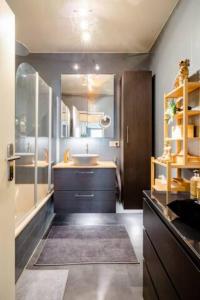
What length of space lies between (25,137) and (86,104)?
133 centimetres

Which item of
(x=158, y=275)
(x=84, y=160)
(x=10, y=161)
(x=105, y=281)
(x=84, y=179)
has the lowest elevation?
(x=105, y=281)

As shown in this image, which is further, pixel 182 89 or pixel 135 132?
pixel 135 132

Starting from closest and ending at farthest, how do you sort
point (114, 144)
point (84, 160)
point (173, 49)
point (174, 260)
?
point (174, 260), point (173, 49), point (84, 160), point (114, 144)

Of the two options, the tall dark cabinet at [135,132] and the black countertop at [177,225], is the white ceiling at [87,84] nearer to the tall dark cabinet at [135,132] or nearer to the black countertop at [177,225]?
the tall dark cabinet at [135,132]

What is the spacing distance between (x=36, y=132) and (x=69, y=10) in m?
1.42

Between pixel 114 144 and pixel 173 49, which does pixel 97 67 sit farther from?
pixel 173 49

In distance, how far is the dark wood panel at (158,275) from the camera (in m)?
1.05

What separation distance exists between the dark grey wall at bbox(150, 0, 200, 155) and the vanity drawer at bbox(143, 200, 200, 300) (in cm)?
138

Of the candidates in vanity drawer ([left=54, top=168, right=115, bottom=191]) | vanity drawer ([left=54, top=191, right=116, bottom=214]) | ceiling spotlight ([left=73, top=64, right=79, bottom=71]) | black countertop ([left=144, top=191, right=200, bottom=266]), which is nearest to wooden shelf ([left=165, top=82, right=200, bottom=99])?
black countertop ([left=144, top=191, right=200, bottom=266])

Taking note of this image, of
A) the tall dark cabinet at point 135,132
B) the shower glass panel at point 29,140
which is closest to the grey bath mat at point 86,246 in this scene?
the shower glass panel at point 29,140

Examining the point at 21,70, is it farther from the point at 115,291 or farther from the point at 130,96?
the point at 115,291

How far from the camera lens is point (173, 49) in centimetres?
270

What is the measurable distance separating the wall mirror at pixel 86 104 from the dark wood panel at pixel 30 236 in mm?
1292

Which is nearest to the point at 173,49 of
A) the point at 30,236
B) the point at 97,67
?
the point at 97,67
